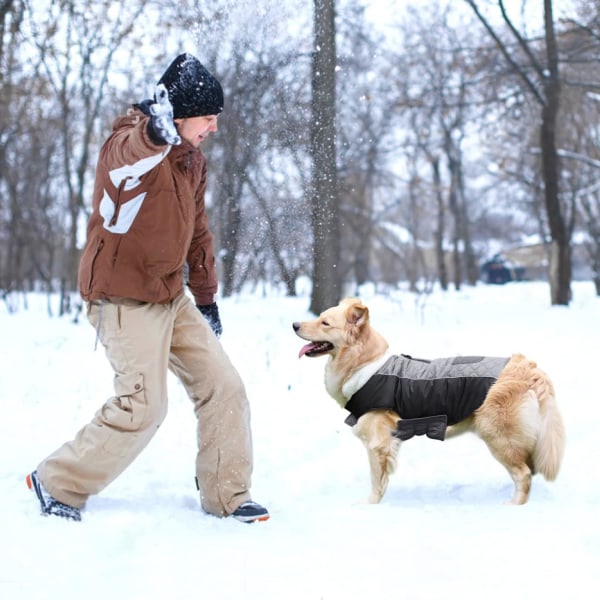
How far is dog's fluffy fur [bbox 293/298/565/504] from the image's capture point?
3.28m

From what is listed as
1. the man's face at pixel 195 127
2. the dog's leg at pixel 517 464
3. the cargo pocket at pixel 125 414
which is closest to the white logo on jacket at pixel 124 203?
the man's face at pixel 195 127

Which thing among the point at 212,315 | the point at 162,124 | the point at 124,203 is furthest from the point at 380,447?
the point at 162,124

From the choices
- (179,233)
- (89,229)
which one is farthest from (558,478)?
(89,229)

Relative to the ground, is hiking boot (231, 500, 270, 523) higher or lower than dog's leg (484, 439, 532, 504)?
lower

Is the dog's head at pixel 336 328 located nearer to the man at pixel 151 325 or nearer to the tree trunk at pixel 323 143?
the man at pixel 151 325

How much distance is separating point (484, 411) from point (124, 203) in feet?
6.79

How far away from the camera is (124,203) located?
2711 millimetres

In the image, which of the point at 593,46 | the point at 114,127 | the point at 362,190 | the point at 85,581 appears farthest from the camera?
the point at 362,190

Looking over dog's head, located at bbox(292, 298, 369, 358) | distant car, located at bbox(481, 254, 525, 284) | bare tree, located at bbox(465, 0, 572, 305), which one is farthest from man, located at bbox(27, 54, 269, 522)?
distant car, located at bbox(481, 254, 525, 284)

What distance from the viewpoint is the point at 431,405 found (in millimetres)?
3332

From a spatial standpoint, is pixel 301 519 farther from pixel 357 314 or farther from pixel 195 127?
pixel 195 127

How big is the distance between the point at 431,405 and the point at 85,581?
1.85 meters

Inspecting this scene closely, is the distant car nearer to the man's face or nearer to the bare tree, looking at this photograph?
the bare tree

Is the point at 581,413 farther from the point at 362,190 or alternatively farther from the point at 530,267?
the point at 530,267
